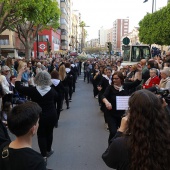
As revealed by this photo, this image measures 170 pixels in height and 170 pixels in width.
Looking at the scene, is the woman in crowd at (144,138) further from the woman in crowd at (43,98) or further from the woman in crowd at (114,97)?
the woman in crowd at (114,97)

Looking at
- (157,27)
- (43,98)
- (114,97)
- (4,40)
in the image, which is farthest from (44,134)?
(4,40)

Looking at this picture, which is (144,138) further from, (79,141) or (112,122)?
(79,141)

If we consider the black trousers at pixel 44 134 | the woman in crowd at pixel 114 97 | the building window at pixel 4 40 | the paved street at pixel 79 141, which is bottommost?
the paved street at pixel 79 141

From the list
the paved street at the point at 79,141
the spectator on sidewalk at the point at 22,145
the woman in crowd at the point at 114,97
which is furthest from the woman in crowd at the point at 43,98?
the spectator on sidewalk at the point at 22,145

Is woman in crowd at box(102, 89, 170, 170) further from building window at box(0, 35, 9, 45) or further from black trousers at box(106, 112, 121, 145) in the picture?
building window at box(0, 35, 9, 45)

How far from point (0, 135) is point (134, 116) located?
158 centimetres

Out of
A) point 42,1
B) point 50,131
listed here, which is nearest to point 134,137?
point 50,131

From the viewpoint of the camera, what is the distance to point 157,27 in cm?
3681

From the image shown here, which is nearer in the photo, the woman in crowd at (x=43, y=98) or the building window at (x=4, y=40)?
the woman in crowd at (x=43, y=98)

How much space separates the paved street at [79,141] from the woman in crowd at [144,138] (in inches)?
133

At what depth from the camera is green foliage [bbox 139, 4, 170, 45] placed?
35.0 meters

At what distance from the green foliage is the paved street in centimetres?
2676

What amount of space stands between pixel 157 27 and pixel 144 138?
1442 inches

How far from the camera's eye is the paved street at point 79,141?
563 centimetres
